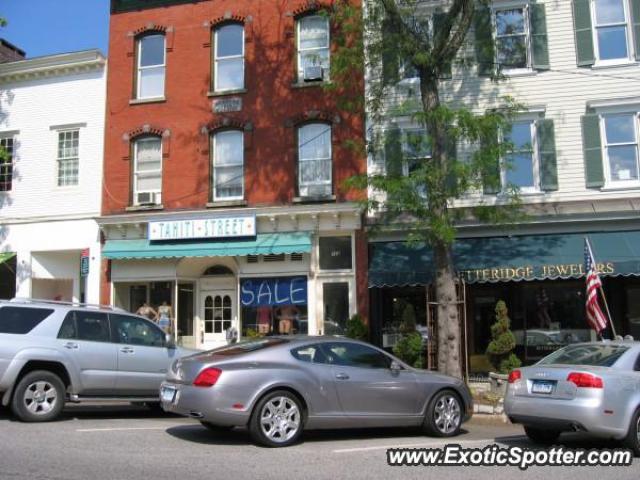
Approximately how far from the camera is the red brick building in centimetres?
1859

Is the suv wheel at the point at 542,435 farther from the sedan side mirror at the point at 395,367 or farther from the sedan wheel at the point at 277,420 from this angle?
the sedan wheel at the point at 277,420

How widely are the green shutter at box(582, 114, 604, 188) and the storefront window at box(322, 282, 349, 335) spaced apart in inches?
266

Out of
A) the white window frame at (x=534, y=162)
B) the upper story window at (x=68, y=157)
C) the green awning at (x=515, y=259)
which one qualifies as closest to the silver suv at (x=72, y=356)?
the green awning at (x=515, y=259)

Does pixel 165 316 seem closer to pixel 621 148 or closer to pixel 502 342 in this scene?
pixel 502 342

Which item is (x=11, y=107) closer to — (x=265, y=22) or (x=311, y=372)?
(x=265, y=22)

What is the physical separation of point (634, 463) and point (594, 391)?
888 millimetres

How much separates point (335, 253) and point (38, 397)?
9.79m

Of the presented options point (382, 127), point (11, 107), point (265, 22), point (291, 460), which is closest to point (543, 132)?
point (382, 127)

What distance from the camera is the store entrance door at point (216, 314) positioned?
64.7 feet

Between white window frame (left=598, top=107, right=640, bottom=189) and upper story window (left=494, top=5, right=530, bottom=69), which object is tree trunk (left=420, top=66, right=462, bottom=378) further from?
white window frame (left=598, top=107, right=640, bottom=189)

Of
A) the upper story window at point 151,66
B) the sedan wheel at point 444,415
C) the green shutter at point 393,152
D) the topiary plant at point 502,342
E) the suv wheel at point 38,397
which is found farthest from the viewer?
the upper story window at point 151,66

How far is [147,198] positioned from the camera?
2011 cm

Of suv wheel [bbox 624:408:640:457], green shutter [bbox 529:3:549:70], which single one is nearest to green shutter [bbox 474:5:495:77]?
green shutter [bbox 529:3:549:70]

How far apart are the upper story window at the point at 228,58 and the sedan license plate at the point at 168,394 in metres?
12.6
